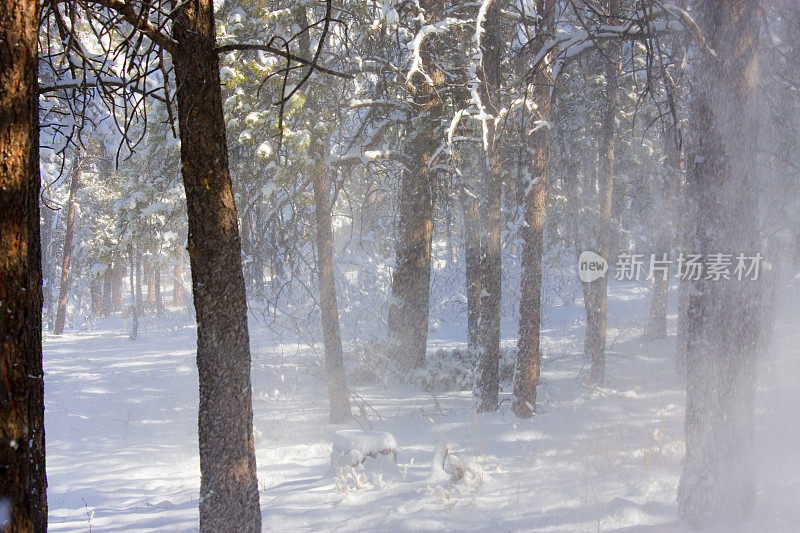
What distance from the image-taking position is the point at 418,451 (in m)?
8.56

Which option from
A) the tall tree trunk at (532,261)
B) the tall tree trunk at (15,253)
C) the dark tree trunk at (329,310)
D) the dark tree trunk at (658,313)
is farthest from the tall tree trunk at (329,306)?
the dark tree trunk at (658,313)

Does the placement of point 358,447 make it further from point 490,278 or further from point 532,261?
point 532,261

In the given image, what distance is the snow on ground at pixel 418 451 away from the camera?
5.79 metres

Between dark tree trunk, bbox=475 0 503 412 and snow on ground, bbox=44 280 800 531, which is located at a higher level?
dark tree trunk, bbox=475 0 503 412

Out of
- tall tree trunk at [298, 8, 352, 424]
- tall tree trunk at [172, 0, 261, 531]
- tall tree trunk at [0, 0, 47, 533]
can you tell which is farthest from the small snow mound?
tall tree trunk at [0, 0, 47, 533]

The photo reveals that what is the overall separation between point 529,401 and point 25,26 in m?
8.70

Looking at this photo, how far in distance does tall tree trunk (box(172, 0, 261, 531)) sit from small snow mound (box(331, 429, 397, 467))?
2.94 metres

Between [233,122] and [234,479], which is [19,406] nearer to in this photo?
[234,479]

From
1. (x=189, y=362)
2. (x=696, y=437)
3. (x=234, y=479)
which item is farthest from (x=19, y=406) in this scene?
(x=189, y=362)

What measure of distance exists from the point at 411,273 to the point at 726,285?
8219mm

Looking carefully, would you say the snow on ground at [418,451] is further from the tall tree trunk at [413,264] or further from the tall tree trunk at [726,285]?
the tall tree trunk at [413,264]

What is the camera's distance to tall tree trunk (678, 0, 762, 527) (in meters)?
4.76

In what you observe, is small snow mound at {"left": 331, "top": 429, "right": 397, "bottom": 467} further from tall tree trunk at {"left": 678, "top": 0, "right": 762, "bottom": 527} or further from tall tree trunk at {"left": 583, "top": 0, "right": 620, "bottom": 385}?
tall tree trunk at {"left": 583, "top": 0, "right": 620, "bottom": 385}

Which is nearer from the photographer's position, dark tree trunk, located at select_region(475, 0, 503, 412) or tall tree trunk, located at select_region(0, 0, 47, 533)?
tall tree trunk, located at select_region(0, 0, 47, 533)
